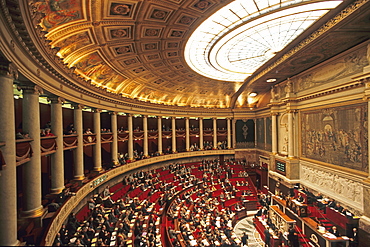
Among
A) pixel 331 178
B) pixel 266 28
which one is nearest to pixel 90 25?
pixel 266 28

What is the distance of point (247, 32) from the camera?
12031mm

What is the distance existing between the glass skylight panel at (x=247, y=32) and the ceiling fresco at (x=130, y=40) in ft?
3.30

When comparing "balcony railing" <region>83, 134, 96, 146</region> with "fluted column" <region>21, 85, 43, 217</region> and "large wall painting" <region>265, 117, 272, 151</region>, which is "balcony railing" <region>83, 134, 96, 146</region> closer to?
"fluted column" <region>21, 85, 43, 217</region>

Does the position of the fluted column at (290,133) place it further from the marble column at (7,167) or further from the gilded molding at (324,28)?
the marble column at (7,167)

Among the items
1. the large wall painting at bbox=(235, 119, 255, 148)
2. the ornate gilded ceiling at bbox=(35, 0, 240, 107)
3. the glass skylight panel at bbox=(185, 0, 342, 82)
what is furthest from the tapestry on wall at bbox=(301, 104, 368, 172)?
the large wall painting at bbox=(235, 119, 255, 148)

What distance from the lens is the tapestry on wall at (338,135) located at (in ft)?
36.7

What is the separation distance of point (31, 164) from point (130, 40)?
764cm

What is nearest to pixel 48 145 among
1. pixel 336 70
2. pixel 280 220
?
pixel 280 220

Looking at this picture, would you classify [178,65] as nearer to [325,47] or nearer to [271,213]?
[325,47]

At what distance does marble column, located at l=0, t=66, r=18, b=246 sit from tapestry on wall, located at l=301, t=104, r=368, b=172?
51.5 ft

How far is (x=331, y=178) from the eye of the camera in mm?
13586

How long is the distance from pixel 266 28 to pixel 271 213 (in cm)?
1344

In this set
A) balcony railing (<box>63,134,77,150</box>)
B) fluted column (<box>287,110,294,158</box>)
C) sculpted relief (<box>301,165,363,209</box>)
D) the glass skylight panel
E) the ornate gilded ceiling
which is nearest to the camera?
the ornate gilded ceiling

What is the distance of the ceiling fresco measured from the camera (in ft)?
26.1
